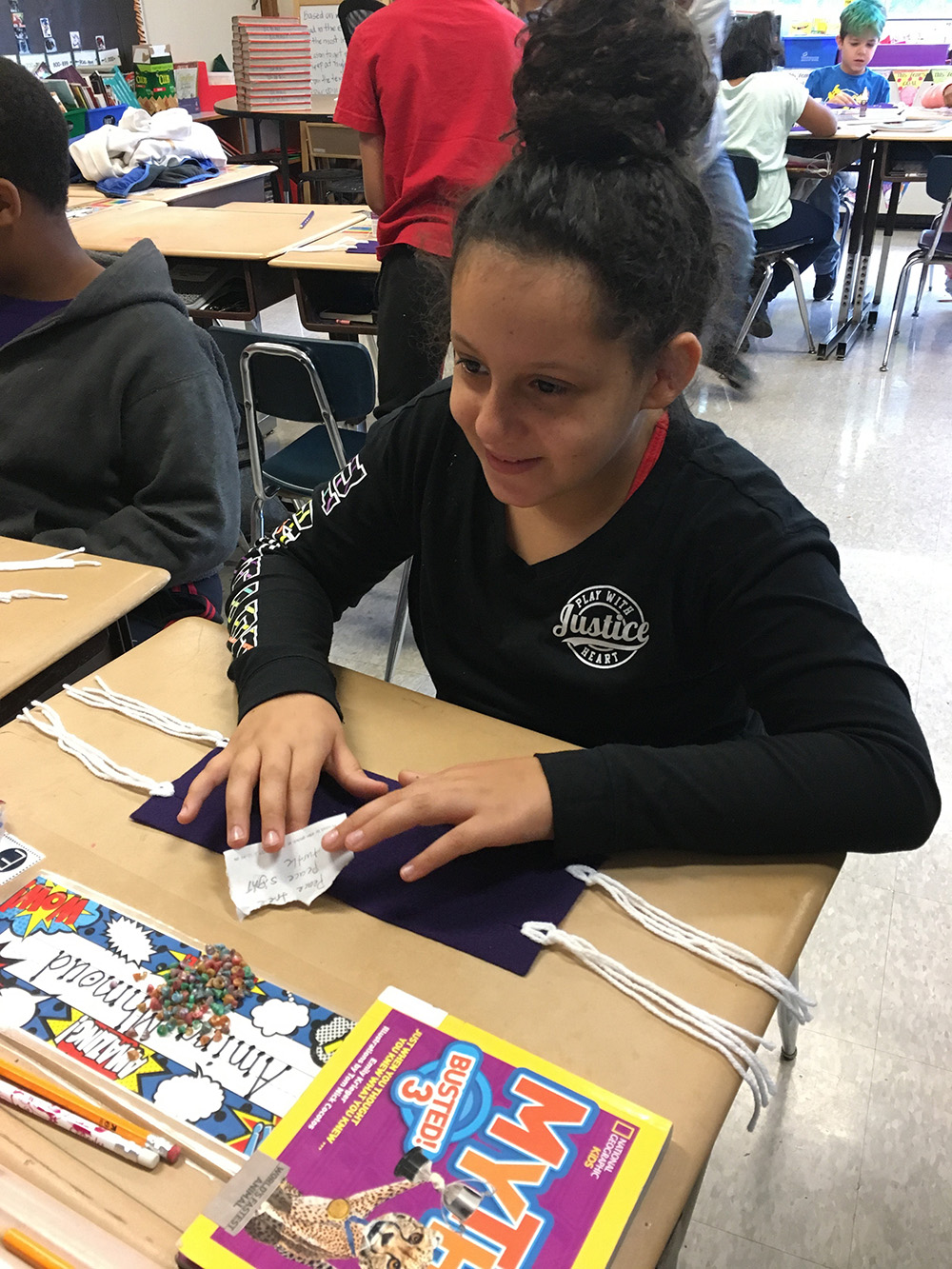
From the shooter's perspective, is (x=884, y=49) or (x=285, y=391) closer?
(x=285, y=391)

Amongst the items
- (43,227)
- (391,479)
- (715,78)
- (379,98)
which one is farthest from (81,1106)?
(379,98)

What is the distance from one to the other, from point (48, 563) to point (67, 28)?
4892mm

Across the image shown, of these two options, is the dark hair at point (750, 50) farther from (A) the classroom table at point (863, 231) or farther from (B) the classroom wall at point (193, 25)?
(B) the classroom wall at point (193, 25)

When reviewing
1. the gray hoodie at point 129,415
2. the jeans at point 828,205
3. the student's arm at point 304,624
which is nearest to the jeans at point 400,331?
the gray hoodie at point 129,415

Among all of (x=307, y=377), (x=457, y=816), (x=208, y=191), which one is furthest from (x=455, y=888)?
(x=208, y=191)

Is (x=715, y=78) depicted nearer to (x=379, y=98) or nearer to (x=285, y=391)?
(x=285, y=391)

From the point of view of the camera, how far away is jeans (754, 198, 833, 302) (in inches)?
151

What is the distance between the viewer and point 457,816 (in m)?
0.67

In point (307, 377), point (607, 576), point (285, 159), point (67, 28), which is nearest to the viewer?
point (607, 576)

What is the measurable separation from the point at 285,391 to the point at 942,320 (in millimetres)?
3519

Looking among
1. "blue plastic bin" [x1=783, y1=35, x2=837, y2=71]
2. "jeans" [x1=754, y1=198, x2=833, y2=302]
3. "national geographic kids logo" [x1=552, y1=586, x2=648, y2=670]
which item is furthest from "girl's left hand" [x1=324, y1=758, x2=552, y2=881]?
Answer: "blue plastic bin" [x1=783, y1=35, x2=837, y2=71]

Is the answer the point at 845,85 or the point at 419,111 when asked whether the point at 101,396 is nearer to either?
the point at 419,111

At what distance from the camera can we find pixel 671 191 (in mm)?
740

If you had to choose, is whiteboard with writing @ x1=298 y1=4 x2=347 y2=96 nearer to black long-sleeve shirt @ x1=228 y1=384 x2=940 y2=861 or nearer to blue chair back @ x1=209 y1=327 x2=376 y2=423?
blue chair back @ x1=209 y1=327 x2=376 y2=423
